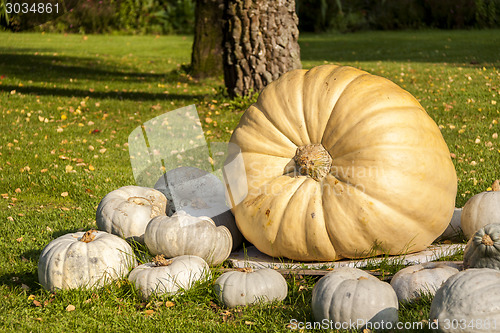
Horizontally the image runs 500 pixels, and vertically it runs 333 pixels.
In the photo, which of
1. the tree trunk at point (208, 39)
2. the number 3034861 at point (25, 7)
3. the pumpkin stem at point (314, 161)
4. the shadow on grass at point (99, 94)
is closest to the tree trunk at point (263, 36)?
the shadow on grass at point (99, 94)

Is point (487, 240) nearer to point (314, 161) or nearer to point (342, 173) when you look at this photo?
point (342, 173)

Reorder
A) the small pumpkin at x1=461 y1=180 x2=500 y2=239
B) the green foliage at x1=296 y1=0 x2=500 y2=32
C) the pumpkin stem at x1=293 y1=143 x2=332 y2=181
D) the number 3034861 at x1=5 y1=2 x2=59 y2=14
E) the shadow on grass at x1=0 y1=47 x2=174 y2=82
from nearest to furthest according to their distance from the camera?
the pumpkin stem at x1=293 y1=143 x2=332 y2=181
the small pumpkin at x1=461 y1=180 x2=500 y2=239
the shadow on grass at x1=0 y1=47 x2=174 y2=82
the number 3034861 at x1=5 y1=2 x2=59 y2=14
the green foliage at x1=296 y1=0 x2=500 y2=32

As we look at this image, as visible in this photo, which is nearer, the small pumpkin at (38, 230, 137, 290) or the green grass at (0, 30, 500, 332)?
the green grass at (0, 30, 500, 332)

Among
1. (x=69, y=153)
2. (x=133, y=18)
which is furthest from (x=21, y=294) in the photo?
(x=133, y=18)

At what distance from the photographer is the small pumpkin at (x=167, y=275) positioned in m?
3.47

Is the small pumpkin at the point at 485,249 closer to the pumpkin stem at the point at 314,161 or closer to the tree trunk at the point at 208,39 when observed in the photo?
the pumpkin stem at the point at 314,161

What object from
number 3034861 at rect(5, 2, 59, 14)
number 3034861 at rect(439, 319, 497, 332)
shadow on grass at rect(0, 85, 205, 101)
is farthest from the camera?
number 3034861 at rect(5, 2, 59, 14)

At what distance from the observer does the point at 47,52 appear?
17.1 meters

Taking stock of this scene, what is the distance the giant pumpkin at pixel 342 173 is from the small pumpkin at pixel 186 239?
0.76 ft

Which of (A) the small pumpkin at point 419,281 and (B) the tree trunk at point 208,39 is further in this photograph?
(B) the tree trunk at point 208,39

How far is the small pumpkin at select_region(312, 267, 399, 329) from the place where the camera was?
9.86 ft

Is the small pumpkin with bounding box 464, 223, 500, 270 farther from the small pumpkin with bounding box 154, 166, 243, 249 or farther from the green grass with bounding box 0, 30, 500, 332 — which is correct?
the small pumpkin with bounding box 154, 166, 243, 249

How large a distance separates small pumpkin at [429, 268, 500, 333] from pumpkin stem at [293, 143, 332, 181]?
1262 millimetres

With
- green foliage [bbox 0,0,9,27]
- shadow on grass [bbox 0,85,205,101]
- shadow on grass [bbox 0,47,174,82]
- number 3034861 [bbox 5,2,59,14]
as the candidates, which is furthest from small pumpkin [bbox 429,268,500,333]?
number 3034861 [bbox 5,2,59,14]
